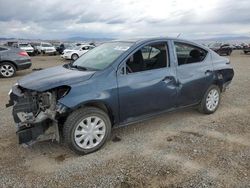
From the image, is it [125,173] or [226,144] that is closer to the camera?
[125,173]

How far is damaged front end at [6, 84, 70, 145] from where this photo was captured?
13.2ft

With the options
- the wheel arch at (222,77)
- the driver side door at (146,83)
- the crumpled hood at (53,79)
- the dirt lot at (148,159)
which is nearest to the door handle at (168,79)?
the driver side door at (146,83)

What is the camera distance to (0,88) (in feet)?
31.1

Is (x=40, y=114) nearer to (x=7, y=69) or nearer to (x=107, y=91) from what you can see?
(x=107, y=91)

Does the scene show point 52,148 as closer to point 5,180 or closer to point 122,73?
point 5,180

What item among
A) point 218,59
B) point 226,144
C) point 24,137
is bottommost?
point 226,144

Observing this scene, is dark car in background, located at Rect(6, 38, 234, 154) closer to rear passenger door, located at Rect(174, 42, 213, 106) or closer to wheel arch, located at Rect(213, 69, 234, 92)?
rear passenger door, located at Rect(174, 42, 213, 106)

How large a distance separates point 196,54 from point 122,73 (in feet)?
6.49

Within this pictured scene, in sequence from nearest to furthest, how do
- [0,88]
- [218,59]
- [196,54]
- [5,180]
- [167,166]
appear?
[5,180]
[167,166]
[196,54]
[218,59]
[0,88]

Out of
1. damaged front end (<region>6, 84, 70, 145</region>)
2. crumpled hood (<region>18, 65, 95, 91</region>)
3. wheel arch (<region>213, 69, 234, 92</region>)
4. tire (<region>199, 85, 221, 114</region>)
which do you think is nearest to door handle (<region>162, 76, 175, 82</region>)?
tire (<region>199, 85, 221, 114</region>)

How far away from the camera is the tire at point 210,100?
592 cm

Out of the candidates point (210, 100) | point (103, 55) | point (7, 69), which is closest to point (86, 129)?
point (103, 55)

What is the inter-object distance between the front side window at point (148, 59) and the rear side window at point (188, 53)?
0.31 m

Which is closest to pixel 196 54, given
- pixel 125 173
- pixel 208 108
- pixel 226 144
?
pixel 208 108
